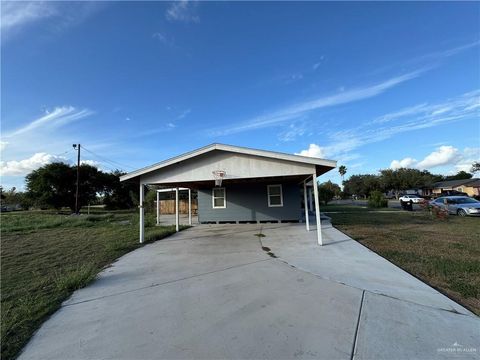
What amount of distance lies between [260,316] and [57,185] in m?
36.8

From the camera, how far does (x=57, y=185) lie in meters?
31.9

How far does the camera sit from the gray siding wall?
13.7 meters

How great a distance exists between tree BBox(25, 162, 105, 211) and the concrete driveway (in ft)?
108

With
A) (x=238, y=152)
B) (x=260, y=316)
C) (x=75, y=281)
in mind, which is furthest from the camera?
(x=238, y=152)

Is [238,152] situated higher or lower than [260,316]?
higher

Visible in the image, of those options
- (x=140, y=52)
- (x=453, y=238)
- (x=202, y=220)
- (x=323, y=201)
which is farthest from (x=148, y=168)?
(x=323, y=201)

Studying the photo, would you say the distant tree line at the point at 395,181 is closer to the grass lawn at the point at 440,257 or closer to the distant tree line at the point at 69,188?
the distant tree line at the point at 69,188

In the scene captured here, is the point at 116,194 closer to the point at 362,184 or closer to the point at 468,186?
the point at 362,184

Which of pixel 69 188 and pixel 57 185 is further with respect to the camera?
A: pixel 69 188

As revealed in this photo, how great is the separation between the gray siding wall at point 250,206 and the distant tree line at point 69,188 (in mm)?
23319

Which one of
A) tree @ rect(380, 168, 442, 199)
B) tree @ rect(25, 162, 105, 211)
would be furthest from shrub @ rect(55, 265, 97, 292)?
tree @ rect(380, 168, 442, 199)

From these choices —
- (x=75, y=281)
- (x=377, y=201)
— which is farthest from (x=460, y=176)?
(x=75, y=281)

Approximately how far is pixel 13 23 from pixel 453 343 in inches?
468

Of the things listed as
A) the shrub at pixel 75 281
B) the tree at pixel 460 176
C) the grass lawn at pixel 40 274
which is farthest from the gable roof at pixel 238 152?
the tree at pixel 460 176
